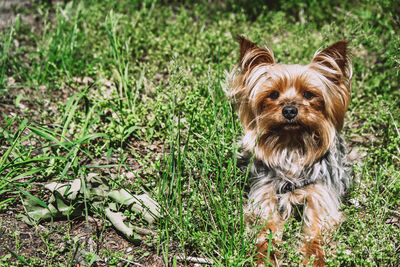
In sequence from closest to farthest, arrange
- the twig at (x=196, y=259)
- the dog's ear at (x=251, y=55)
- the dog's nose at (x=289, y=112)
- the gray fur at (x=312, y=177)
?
1. the twig at (x=196, y=259)
2. the dog's nose at (x=289, y=112)
3. the dog's ear at (x=251, y=55)
4. the gray fur at (x=312, y=177)

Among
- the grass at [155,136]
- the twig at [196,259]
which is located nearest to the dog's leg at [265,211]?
the grass at [155,136]

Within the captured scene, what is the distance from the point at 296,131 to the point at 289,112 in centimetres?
26

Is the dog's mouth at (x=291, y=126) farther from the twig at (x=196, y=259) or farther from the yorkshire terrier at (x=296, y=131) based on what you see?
the twig at (x=196, y=259)

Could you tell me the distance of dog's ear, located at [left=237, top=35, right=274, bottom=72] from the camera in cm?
347

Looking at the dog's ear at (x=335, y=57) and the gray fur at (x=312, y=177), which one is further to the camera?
the gray fur at (x=312, y=177)

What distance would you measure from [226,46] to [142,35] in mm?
1270

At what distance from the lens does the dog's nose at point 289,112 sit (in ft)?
11.0

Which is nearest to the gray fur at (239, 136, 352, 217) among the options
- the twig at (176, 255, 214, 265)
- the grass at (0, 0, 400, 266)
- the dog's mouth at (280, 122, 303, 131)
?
the grass at (0, 0, 400, 266)

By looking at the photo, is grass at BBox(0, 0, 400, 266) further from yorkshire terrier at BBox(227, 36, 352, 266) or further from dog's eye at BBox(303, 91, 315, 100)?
dog's eye at BBox(303, 91, 315, 100)

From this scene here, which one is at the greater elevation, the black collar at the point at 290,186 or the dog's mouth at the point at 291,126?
the dog's mouth at the point at 291,126

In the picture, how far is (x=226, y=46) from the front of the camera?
19.4 ft

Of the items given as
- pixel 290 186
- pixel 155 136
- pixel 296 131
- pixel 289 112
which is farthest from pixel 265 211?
pixel 155 136

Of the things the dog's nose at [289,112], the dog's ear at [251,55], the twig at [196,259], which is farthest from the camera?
the dog's ear at [251,55]

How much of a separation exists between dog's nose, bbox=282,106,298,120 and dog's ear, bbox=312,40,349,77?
542 millimetres
